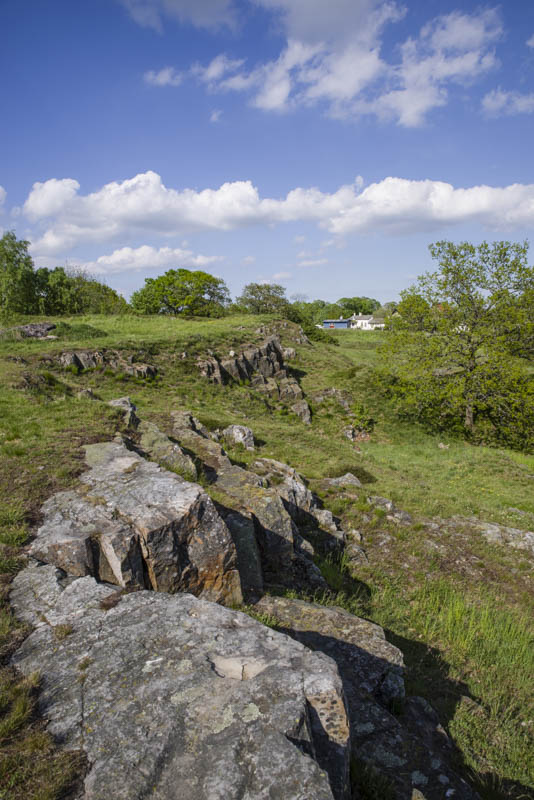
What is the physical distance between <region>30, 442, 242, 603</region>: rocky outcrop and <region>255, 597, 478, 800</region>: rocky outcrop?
1.27 metres

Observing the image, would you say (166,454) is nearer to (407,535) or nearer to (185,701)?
(185,701)

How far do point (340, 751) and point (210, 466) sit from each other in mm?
9267

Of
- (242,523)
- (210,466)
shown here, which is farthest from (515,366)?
(242,523)

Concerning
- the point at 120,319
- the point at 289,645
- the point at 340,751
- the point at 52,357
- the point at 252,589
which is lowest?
the point at 252,589

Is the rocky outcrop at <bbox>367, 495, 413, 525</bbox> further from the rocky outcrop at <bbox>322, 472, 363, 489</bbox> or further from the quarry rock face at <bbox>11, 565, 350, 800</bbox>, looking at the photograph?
the quarry rock face at <bbox>11, 565, 350, 800</bbox>

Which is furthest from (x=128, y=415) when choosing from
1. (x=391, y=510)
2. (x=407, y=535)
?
(x=407, y=535)

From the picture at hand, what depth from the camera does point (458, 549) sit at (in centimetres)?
1355

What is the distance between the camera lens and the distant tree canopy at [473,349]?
28.6 meters

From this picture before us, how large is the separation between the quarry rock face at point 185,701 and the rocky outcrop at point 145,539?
0.95 metres

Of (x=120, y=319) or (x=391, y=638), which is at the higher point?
(x=120, y=319)

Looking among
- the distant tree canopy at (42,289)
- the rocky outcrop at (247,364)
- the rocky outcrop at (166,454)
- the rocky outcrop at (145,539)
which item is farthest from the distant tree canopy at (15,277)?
the rocky outcrop at (145,539)

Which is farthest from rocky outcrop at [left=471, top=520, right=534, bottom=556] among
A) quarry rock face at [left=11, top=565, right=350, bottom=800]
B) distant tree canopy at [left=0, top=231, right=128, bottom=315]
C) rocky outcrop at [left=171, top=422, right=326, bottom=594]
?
distant tree canopy at [left=0, top=231, right=128, bottom=315]

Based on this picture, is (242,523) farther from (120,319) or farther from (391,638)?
(120,319)

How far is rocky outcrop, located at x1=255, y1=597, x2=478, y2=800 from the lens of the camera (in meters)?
5.05
